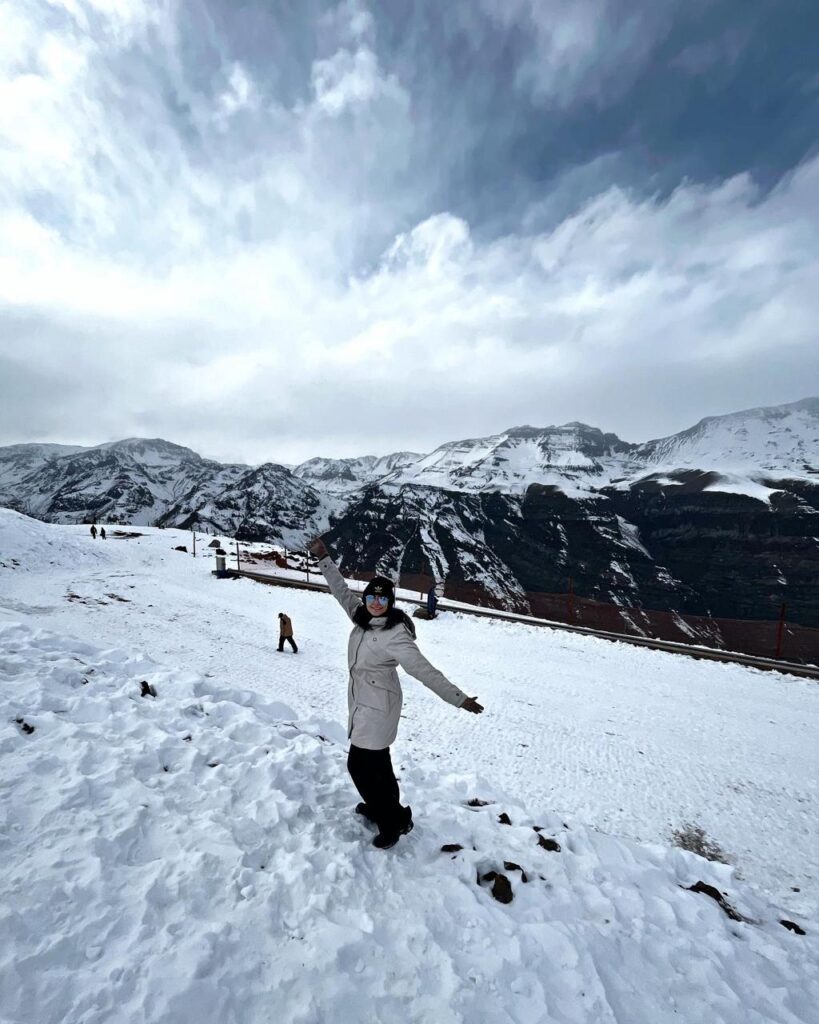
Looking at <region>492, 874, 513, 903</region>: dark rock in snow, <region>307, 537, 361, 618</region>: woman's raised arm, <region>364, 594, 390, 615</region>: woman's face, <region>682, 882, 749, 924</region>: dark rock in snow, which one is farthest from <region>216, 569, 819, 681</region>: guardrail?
<region>364, 594, 390, 615</region>: woman's face

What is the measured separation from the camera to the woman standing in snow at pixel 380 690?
375 cm

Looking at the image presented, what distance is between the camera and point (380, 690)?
389 centimetres

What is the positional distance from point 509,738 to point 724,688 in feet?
26.4

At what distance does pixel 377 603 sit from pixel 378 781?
1672mm

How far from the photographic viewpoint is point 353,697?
13.1ft

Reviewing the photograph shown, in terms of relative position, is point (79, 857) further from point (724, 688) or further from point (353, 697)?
point (724, 688)

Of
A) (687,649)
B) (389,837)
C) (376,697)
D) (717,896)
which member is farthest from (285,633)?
(687,649)

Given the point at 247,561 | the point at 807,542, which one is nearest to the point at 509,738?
the point at 247,561

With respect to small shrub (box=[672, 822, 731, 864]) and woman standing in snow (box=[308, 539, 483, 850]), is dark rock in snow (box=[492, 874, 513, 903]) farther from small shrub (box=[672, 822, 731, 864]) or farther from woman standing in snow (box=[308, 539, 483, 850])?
small shrub (box=[672, 822, 731, 864])

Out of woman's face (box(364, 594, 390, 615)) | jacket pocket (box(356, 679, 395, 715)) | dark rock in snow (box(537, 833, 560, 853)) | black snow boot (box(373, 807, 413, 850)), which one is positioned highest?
woman's face (box(364, 594, 390, 615))

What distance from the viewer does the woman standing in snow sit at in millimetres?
3746

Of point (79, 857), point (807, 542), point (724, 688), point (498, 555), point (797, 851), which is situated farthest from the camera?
point (498, 555)

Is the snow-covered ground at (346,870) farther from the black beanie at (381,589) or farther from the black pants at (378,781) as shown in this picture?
the black beanie at (381,589)

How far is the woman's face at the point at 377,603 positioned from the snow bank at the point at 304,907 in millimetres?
2172
